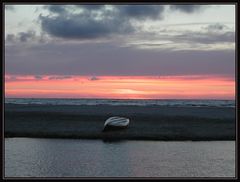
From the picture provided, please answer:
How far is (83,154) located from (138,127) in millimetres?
14135

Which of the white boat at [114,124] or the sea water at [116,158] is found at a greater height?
the white boat at [114,124]

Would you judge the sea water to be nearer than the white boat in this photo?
Yes

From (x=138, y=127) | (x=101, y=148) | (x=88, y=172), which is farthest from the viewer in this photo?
(x=138, y=127)

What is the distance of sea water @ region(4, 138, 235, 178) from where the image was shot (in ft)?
58.1

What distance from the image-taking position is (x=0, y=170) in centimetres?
1073

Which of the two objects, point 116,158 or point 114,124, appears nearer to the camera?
point 116,158

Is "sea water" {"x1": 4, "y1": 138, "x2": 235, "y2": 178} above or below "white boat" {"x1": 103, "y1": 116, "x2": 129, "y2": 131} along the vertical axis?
below

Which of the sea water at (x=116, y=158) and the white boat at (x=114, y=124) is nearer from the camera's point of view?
the sea water at (x=116, y=158)

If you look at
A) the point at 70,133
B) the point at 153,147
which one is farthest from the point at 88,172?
the point at 70,133

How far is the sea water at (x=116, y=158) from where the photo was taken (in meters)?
17.7

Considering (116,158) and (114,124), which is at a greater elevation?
(114,124)

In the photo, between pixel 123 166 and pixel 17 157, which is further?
pixel 17 157

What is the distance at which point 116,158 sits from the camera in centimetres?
2097

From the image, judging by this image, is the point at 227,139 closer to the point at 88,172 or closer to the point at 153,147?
the point at 153,147
